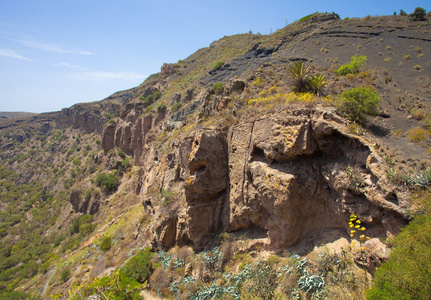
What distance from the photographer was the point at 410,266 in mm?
4516

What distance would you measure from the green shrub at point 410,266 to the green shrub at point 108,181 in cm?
3340

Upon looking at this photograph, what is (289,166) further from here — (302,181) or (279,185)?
(279,185)

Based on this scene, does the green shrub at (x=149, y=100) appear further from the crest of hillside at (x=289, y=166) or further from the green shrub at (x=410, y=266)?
the green shrub at (x=410, y=266)

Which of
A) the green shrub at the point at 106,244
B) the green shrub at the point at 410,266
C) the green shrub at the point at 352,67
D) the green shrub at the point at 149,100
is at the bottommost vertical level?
the green shrub at the point at 106,244

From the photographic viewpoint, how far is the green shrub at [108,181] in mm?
32531

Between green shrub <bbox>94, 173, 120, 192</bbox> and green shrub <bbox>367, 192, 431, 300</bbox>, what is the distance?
33404mm

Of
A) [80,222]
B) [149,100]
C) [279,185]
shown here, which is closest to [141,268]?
[279,185]

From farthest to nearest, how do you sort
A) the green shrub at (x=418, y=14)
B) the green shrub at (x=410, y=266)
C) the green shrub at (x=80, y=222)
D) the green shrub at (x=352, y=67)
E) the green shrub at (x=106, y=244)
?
the green shrub at (x=80, y=222)
the green shrub at (x=418, y=14)
the green shrub at (x=106, y=244)
the green shrub at (x=352, y=67)
the green shrub at (x=410, y=266)

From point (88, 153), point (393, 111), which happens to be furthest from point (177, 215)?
point (88, 153)

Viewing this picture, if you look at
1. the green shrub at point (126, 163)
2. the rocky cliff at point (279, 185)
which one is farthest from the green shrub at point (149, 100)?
the rocky cliff at point (279, 185)

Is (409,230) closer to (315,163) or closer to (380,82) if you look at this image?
(315,163)

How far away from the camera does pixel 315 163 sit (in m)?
8.28

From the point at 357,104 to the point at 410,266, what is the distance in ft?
18.1

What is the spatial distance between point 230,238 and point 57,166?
5911 centimetres
